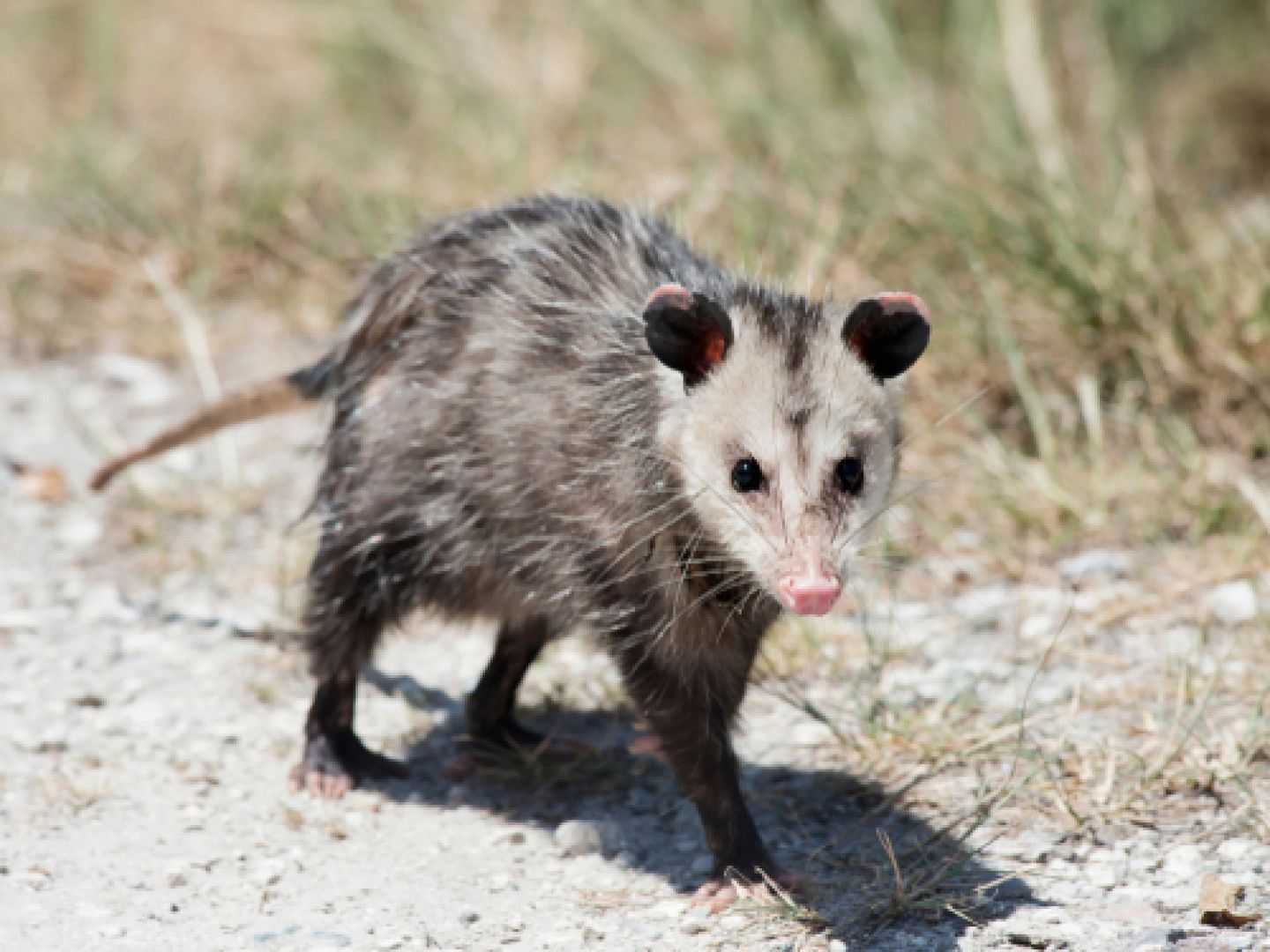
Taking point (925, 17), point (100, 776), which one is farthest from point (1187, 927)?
point (925, 17)

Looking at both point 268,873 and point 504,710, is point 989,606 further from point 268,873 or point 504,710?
point 268,873

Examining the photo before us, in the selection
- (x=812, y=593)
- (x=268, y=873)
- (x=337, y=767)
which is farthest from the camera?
(x=337, y=767)

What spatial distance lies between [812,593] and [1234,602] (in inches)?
70.8

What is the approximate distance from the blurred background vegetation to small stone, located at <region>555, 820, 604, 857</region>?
0.97 m

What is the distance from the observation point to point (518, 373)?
3465 millimetres

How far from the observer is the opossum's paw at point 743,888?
3078 millimetres

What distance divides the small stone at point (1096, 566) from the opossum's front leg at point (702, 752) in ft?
4.78

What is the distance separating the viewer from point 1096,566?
4.36 m

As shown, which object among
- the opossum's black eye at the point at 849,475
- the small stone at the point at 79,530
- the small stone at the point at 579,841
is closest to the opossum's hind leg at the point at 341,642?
the small stone at the point at 579,841

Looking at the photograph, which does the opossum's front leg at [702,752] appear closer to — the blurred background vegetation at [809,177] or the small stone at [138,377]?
the blurred background vegetation at [809,177]

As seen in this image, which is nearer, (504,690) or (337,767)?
(337,767)

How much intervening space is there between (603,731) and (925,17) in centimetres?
421

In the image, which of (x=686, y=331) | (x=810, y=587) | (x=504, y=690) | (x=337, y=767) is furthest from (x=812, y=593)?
(x=337, y=767)

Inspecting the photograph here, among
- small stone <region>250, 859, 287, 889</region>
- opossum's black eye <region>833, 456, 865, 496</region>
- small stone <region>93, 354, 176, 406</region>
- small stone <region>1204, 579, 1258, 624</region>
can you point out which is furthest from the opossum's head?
small stone <region>93, 354, 176, 406</region>
